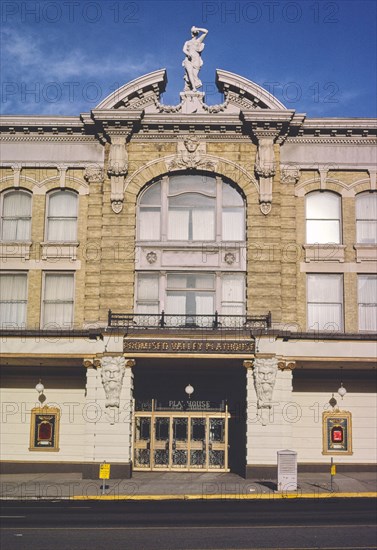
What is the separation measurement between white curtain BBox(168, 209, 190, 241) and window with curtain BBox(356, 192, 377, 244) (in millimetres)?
7084


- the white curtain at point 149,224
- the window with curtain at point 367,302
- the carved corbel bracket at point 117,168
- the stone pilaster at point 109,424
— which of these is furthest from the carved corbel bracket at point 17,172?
the window with curtain at point 367,302

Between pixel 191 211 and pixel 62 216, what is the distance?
5378 mm

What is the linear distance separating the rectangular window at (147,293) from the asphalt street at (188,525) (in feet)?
28.1

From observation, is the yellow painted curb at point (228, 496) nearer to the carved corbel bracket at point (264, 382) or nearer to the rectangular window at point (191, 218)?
the carved corbel bracket at point (264, 382)

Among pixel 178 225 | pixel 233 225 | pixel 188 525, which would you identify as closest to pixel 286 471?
pixel 188 525

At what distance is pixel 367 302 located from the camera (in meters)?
28.5

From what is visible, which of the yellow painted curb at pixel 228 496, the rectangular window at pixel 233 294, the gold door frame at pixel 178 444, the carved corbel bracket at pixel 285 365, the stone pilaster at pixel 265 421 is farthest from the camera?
the gold door frame at pixel 178 444

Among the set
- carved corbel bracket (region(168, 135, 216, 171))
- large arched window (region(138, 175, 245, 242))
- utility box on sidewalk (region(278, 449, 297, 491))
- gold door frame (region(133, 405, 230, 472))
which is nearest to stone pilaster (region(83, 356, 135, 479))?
gold door frame (region(133, 405, 230, 472))

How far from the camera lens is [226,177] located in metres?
28.6

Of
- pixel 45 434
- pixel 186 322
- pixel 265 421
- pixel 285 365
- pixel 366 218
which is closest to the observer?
pixel 265 421

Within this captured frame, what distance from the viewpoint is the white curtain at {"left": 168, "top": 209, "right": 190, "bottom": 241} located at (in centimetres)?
2858

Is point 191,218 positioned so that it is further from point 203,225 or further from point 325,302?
point 325,302

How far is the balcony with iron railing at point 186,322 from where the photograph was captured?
88.4 feet

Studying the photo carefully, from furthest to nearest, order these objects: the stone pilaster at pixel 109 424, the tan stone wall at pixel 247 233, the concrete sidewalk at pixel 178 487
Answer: the tan stone wall at pixel 247 233
the stone pilaster at pixel 109 424
the concrete sidewalk at pixel 178 487
